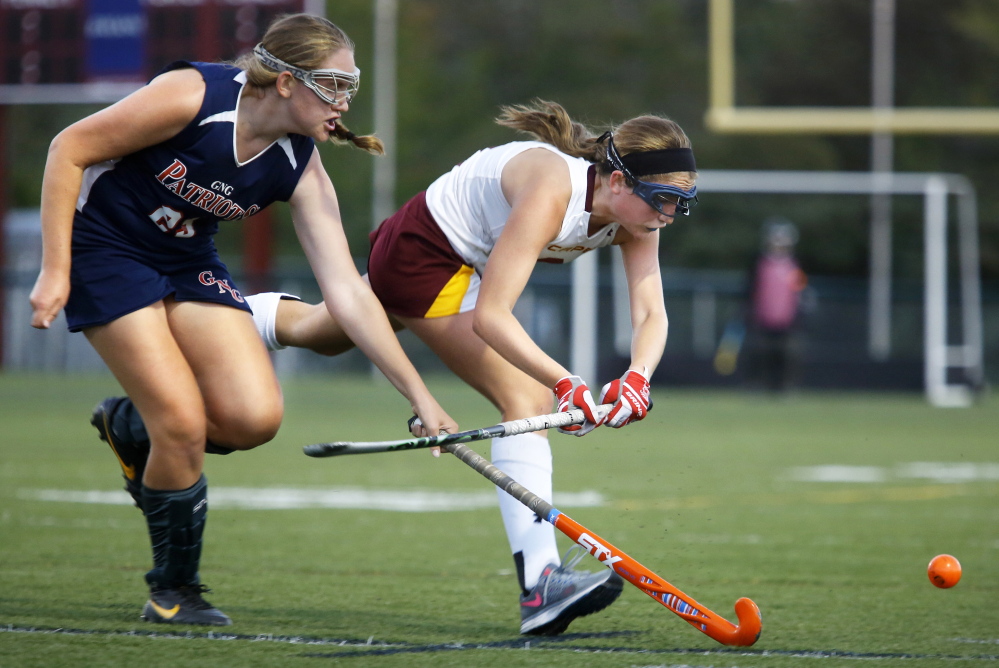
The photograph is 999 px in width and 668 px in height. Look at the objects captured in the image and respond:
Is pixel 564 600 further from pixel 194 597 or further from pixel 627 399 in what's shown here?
pixel 194 597

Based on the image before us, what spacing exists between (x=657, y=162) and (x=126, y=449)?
5.49 feet

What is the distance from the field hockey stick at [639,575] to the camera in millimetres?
3309

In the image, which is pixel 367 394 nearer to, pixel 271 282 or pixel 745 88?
pixel 271 282

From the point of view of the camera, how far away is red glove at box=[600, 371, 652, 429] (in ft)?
11.3

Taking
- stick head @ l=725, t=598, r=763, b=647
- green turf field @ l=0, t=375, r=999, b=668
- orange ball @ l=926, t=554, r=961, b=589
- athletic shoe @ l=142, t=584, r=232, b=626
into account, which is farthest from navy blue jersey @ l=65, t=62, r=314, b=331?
orange ball @ l=926, t=554, r=961, b=589

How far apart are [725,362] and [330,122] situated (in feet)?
46.3

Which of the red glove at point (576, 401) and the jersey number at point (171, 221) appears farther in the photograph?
the jersey number at point (171, 221)

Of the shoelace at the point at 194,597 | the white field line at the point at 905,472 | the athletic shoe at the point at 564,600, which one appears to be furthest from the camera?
the white field line at the point at 905,472

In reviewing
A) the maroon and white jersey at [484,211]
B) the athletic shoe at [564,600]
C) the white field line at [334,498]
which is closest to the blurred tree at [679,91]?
the white field line at [334,498]

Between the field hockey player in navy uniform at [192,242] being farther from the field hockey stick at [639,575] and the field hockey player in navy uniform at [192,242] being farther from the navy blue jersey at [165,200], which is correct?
the field hockey stick at [639,575]

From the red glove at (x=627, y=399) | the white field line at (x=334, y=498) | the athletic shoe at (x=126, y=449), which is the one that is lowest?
the white field line at (x=334, y=498)

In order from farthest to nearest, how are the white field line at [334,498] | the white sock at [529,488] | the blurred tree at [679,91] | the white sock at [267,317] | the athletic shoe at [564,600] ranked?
the blurred tree at [679,91], the white field line at [334,498], the white sock at [267,317], the white sock at [529,488], the athletic shoe at [564,600]

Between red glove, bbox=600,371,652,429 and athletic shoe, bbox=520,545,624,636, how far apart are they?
1.29 ft

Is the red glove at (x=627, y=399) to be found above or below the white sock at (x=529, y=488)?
above
